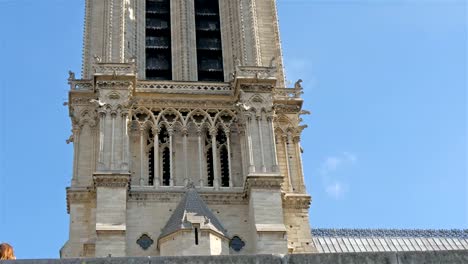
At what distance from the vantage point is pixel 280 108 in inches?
1575

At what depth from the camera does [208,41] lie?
43.4m

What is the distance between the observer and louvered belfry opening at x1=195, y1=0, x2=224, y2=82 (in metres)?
42.1

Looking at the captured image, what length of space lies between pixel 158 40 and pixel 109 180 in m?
10.6

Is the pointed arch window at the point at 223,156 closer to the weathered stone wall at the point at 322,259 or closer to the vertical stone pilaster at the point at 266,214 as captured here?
the vertical stone pilaster at the point at 266,214

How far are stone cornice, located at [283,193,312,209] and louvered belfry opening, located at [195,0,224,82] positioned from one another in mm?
7800

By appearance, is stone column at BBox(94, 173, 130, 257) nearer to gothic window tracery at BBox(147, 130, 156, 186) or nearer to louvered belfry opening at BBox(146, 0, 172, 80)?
gothic window tracery at BBox(147, 130, 156, 186)

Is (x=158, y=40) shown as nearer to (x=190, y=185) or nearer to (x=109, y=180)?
(x=190, y=185)

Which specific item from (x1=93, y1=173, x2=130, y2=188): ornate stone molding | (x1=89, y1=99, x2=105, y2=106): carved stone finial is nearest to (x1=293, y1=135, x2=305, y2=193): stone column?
(x1=93, y1=173, x2=130, y2=188): ornate stone molding

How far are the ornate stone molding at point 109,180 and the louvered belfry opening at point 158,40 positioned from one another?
25.1ft

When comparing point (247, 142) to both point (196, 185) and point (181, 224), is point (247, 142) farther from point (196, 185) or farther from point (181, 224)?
point (181, 224)

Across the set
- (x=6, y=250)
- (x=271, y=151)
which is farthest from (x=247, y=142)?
(x=6, y=250)

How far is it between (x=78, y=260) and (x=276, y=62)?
31049 millimetres

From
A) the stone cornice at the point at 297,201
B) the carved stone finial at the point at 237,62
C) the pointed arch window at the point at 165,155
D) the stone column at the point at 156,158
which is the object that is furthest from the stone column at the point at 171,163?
the stone cornice at the point at 297,201

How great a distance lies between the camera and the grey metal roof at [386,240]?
45.7 m
